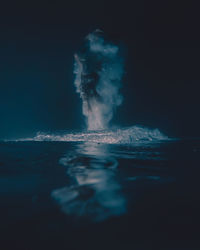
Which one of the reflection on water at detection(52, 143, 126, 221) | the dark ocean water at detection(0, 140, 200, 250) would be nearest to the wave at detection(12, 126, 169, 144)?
the reflection on water at detection(52, 143, 126, 221)

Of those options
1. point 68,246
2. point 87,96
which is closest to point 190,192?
point 68,246

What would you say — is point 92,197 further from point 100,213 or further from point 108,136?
point 108,136

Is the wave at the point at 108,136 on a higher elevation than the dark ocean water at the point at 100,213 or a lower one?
higher

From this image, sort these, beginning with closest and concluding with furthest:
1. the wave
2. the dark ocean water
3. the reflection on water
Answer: the dark ocean water, the reflection on water, the wave

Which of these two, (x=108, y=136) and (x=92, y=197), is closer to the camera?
(x=92, y=197)

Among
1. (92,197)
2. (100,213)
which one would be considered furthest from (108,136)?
(100,213)

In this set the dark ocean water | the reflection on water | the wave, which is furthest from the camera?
the wave

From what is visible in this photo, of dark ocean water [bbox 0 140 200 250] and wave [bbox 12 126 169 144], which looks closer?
dark ocean water [bbox 0 140 200 250]

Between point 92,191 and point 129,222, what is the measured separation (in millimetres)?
2092

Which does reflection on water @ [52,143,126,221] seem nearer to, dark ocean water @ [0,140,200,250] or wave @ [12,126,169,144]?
dark ocean water @ [0,140,200,250]

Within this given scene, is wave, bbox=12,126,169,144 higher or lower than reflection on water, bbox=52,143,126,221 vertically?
higher

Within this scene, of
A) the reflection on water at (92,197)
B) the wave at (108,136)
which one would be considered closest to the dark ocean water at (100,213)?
the reflection on water at (92,197)

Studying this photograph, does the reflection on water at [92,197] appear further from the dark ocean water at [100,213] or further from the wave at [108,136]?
the wave at [108,136]

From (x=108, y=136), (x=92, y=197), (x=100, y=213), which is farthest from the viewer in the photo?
(x=108, y=136)
